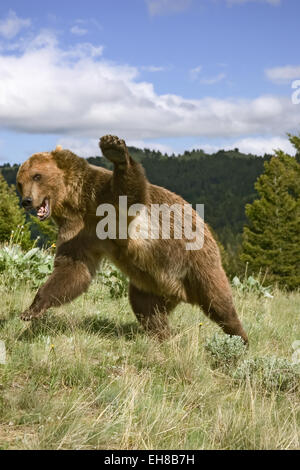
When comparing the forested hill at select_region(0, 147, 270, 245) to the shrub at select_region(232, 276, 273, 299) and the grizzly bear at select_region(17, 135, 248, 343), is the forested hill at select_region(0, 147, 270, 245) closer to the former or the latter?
the shrub at select_region(232, 276, 273, 299)

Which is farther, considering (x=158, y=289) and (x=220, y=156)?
(x=220, y=156)

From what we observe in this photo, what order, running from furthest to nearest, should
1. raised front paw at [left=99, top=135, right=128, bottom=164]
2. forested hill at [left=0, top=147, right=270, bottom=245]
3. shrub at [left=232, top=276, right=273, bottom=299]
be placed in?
1. forested hill at [left=0, top=147, right=270, bottom=245]
2. shrub at [left=232, top=276, right=273, bottom=299]
3. raised front paw at [left=99, top=135, right=128, bottom=164]

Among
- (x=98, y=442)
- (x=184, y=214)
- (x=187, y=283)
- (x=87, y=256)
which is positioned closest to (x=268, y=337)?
(x=187, y=283)

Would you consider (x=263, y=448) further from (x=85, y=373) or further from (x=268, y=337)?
(x=268, y=337)

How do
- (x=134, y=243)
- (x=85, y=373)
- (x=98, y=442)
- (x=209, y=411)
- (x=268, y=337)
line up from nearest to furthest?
(x=98, y=442), (x=209, y=411), (x=85, y=373), (x=134, y=243), (x=268, y=337)

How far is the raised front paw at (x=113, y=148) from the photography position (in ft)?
14.0

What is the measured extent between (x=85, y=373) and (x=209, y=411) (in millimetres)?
979

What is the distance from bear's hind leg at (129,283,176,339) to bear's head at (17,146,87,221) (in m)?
1.14

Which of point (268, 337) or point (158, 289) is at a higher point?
point (158, 289)

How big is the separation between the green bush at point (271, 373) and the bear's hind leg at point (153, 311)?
995 millimetres

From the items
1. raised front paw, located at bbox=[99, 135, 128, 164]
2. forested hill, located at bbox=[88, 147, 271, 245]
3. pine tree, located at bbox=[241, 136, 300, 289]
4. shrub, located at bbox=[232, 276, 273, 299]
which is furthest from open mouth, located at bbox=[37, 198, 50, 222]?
forested hill, located at bbox=[88, 147, 271, 245]

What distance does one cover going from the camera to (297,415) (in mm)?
3820

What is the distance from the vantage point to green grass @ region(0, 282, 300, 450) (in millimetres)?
3191

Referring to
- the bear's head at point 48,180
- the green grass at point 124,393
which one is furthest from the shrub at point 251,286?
the bear's head at point 48,180
